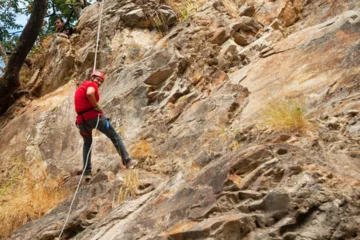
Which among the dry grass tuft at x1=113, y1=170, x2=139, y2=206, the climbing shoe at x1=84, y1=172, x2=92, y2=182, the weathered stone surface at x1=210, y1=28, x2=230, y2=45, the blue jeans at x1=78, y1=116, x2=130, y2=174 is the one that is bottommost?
the dry grass tuft at x1=113, y1=170, x2=139, y2=206

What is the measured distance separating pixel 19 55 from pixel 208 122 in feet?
18.1

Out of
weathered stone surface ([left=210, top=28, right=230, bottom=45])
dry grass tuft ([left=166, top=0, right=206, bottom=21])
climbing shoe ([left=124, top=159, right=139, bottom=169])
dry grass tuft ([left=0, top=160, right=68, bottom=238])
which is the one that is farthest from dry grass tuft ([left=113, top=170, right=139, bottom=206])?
dry grass tuft ([left=166, top=0, right=206, bottom=21])

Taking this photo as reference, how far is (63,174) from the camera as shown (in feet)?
25.6

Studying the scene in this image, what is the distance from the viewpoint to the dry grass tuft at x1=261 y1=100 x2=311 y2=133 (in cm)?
469

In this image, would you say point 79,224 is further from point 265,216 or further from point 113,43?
point 113,43

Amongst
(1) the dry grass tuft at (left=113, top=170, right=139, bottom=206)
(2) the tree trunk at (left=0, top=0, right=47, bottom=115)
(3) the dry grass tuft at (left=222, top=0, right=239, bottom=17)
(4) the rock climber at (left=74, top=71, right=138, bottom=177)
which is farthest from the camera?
(2) the tree trunk at (left=0, top=0, right=47, bottom=115)

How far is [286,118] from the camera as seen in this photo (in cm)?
479

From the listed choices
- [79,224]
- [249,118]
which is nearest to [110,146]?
[79,224]

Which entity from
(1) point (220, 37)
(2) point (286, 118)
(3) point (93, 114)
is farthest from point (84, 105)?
(2) point (286, 118)

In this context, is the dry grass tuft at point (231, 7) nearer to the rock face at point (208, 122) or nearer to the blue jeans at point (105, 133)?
the rock face at point (208, 122)

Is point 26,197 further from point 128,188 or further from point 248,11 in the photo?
point 248,11

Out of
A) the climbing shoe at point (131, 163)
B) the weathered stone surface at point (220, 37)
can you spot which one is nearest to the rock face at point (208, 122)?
the weathered stone surface at point (220, 37)

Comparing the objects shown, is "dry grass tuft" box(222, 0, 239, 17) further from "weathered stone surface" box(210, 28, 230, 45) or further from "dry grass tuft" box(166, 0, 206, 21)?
"weathered stone surface" box(210, 28, 230, 45)

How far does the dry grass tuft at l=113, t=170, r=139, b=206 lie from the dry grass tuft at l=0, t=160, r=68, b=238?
1.60 m
